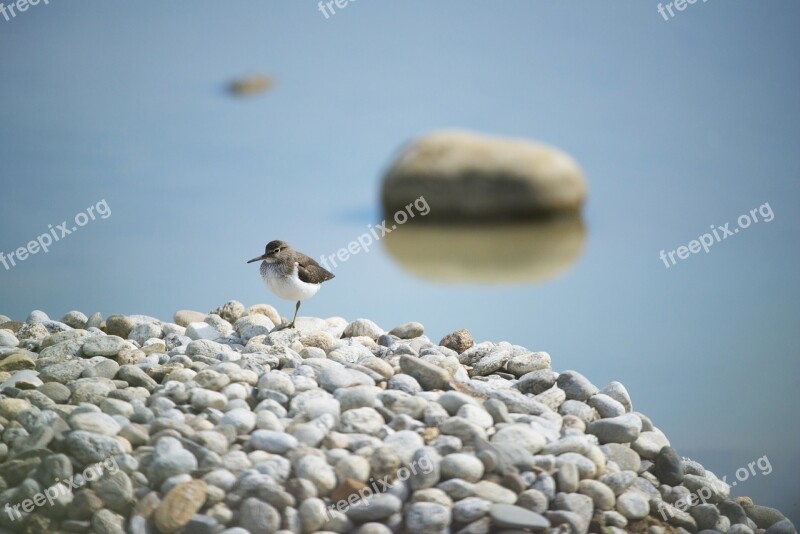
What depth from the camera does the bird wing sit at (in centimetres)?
434

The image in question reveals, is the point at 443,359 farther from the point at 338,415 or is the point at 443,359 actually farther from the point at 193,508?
the point at 193,508

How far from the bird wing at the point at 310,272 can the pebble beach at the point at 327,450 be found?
2.35 ft

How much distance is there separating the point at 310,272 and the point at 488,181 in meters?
3.49

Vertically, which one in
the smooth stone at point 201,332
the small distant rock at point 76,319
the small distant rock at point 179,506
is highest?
the small distant rock at point 76,319

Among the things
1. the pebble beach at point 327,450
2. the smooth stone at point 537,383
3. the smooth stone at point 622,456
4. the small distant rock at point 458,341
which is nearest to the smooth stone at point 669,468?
the pebble beach at point 327,450

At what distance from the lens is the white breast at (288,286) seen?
4.26 meters

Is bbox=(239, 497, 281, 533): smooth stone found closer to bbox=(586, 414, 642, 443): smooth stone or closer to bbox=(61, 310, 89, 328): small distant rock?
bbox=(586, 414, 642, 443): smooth stone

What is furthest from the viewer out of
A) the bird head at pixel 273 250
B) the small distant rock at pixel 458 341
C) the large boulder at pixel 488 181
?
the large boulder at pixel 488 181

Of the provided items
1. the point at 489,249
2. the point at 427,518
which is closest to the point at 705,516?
the point at 427,518

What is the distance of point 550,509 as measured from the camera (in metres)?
2.67

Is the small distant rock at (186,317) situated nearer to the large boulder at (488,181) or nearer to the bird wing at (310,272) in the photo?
the bird wing at (310,272)

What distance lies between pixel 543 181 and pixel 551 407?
175 inches

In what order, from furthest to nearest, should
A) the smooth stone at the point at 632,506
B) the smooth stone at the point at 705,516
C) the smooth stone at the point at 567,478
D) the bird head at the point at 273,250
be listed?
the bird head at the point at 273,250 → the smooth stone at the point at 705,516 → the smooth stone at the point at 632,506 → the smooth stone at the point at 567,478

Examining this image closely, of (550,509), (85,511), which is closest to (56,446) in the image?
(85,511)
